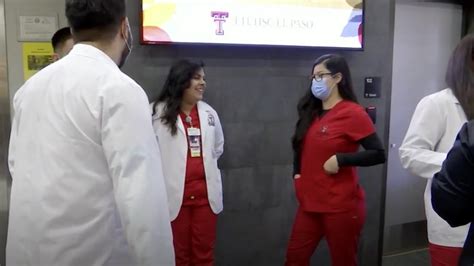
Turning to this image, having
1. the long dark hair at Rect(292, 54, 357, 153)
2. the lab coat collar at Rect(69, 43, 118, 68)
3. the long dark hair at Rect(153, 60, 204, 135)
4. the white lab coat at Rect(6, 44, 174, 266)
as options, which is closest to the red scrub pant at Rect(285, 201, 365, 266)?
the long dark hair at Rect(292, 54, 357, 153)

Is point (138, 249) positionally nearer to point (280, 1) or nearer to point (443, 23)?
point (280, 1)

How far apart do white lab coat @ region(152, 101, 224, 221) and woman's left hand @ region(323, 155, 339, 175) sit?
0.69 m

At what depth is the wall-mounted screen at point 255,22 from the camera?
8.57 ft

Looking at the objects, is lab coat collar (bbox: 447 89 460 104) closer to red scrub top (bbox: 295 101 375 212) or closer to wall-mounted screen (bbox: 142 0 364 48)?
red scrub top (bbox: 295 101 375 212)

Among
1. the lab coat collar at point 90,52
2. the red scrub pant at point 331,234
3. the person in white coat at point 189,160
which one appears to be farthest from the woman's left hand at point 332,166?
the lab coat collar at point 90,52

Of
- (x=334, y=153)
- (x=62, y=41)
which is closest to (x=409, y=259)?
(x=334, y=153)

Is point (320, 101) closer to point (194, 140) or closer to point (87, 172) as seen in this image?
point (194, 140)

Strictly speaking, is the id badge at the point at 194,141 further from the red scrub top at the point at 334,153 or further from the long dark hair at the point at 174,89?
the red scrub top at the point at 334,153

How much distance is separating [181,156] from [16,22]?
116 cm

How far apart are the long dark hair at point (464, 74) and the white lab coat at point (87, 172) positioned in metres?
1.27

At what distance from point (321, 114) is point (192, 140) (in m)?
0.74

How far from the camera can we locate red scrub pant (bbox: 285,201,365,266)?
222cm

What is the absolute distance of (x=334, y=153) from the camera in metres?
2.25

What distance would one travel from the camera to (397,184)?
3.71 m
